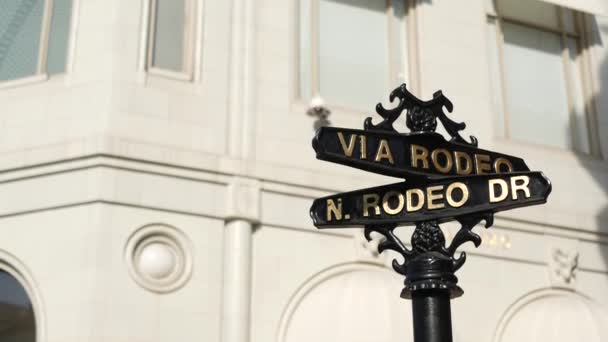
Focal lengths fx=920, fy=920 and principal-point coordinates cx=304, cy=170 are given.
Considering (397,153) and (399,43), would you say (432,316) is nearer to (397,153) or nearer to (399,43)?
(397,153)

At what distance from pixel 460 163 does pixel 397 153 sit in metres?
0.45

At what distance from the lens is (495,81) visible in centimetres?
1484

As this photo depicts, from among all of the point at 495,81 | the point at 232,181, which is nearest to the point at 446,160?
the point at 232,181

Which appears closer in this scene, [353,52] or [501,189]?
[501,189]

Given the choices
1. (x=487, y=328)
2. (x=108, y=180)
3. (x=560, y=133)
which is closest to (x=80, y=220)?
(x=108, y=180)

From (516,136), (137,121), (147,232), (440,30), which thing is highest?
(440,30)

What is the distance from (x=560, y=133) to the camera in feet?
49.9

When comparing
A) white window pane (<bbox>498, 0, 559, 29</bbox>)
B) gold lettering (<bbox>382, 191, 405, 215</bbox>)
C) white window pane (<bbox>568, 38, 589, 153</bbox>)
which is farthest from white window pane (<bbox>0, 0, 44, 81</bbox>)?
white window pane (<bbox>568, 38, 589, 153</bbox>)

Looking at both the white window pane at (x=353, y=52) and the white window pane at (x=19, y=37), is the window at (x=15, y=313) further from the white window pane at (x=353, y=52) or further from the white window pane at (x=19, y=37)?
the white window pane at (x=353, y=52)

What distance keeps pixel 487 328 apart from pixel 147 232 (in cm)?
501

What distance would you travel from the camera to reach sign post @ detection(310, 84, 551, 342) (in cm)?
564

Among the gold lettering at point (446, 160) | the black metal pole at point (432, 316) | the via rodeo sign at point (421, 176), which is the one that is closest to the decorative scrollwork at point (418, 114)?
the via rodeo sign at point (421, 176)

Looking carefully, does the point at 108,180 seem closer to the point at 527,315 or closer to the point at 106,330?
the point at 106,330

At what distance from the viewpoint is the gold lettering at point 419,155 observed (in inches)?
231
